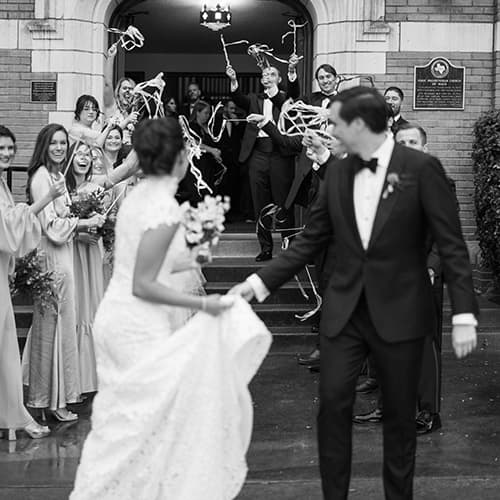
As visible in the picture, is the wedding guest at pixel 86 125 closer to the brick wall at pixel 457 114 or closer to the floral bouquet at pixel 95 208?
the floral bouquet at pixel 95 208

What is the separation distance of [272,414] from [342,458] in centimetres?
278

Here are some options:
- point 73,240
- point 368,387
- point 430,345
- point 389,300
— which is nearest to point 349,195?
point 389,300

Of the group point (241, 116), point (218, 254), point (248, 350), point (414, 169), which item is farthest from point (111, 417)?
point (241, 116)

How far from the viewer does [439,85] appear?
37.7ft

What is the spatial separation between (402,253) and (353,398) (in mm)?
725

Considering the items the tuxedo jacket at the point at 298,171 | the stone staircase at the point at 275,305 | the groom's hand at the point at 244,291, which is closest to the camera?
the groom's hand at the point at 244,291

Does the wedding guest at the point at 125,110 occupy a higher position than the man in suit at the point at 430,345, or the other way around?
the wedding guest at the point at 125,110

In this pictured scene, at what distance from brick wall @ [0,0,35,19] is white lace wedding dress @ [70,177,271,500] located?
7308 mm

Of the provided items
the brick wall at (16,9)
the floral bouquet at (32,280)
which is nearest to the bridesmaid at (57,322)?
the floral bouquet at (32,280)

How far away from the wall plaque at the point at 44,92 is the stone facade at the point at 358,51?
0.06m

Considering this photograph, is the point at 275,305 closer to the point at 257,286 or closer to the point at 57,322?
the point at 57,322

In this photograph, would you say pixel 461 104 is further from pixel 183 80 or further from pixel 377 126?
pixel 183 80

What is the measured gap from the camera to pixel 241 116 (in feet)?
52.6

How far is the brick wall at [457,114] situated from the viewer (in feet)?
37.6
